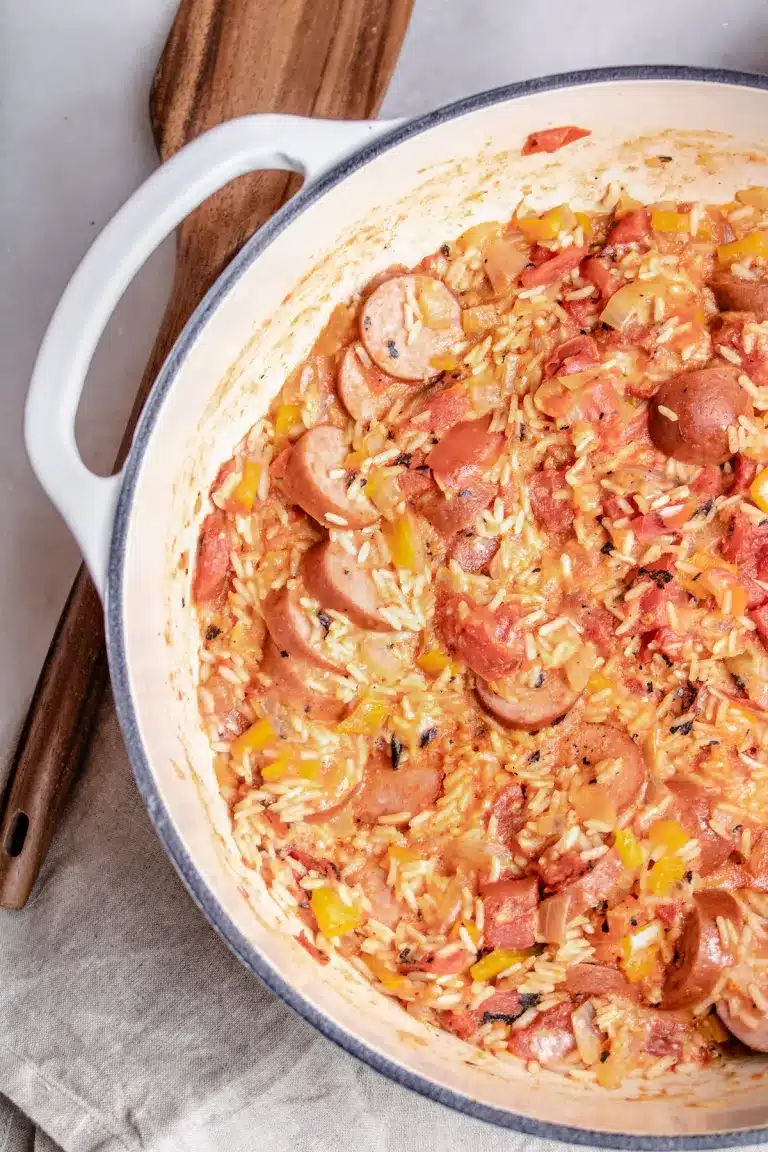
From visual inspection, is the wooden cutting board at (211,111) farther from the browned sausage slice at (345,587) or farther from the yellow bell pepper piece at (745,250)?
the yellow bell pepper piece at (745,250)

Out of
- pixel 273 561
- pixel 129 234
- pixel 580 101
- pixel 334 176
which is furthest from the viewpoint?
pixel 273 561

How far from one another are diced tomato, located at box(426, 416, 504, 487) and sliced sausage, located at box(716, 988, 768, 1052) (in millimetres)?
1570

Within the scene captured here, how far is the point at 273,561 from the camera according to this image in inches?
120

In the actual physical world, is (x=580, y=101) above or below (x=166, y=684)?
above

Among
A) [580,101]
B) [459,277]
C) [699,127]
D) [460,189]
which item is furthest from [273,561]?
[699,127]

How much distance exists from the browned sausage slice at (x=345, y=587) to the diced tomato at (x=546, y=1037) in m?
1.15

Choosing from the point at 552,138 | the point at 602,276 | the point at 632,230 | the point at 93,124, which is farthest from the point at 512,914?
the point at 93,124

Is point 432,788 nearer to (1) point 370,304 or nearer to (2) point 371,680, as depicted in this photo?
(2) point 371,680

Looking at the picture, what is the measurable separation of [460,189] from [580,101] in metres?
0.44

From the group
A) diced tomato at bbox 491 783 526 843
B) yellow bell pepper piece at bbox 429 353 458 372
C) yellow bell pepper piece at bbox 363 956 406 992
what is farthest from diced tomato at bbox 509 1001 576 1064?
yellow bell pepper piece at bbox 429 353 458 372

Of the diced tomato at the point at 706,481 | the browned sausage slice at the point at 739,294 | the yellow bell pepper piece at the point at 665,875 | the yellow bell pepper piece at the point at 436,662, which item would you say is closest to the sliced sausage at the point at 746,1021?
the yellow bell pepper piece at the point at 665,875

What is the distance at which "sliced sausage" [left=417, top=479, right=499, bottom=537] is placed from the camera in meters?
2.96

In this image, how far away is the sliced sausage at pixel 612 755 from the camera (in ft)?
9.66

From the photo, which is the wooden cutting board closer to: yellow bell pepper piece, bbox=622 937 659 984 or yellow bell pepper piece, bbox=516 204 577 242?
yellow bell pepper piece, bbox=516 204 577 242
